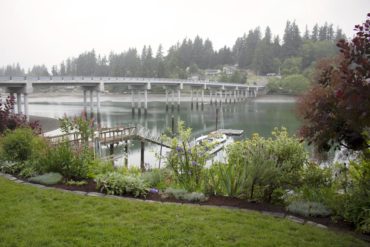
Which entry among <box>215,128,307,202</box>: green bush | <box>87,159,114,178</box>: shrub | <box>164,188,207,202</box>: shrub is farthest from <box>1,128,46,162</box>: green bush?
<box>215,128,307,202</box>: green bush

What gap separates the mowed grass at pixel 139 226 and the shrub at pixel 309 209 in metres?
0.50

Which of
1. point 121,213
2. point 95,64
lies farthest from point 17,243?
point 95,64

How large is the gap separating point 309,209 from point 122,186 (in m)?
3.15

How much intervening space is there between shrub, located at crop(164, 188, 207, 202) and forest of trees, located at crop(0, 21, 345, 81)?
352ft

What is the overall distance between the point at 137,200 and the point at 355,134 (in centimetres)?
347

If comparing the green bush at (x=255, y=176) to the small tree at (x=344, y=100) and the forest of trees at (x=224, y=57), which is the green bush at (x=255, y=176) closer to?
the small tree at (x=344, y=100)

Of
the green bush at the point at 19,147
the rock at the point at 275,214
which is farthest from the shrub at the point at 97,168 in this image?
the rock at the point at 275,214

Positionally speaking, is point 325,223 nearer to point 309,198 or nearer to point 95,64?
point 309,198

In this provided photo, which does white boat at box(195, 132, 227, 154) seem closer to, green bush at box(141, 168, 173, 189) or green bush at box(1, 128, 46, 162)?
green bush at box(141, 168, 173, 189)

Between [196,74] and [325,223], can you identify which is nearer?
[325,223]

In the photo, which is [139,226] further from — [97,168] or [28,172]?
[28,172]

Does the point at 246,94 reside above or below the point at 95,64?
below

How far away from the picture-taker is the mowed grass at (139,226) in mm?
3881

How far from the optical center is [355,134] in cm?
442
